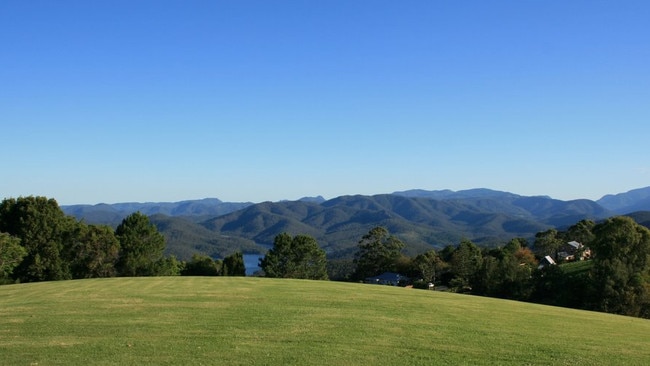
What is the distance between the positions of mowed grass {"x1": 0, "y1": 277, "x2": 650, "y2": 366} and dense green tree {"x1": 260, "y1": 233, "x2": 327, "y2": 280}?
3916cm

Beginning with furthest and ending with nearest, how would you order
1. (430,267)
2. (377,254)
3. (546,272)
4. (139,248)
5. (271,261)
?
(377,254), (430,267), (271,261), (546,272), (139,248)

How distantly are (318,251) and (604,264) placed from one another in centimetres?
3663

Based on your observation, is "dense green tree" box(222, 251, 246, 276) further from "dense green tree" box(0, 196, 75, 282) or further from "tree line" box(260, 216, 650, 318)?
"dense green tree" box(0, 196, 75, 282)

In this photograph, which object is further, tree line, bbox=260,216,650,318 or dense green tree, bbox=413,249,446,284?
dense green tree, bbox=413,249,446,284

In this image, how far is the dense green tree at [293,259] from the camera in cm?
6856

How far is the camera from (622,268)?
5028 centimetres

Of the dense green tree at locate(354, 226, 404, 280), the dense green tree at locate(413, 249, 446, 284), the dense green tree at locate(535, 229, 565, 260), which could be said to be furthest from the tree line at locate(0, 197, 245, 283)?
the dense green tree at locate(535, 229, 565, 260)

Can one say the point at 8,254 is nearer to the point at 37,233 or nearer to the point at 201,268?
the point at 37,233

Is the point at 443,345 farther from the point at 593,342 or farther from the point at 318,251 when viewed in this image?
the point at 318,251

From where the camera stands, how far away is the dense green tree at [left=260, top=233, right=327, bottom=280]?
68.6 metres

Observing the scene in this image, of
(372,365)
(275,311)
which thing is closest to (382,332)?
→ (372,365)

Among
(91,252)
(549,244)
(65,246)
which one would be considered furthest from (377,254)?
(65,246)

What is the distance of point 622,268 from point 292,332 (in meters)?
45.3

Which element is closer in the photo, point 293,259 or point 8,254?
point 8,254
